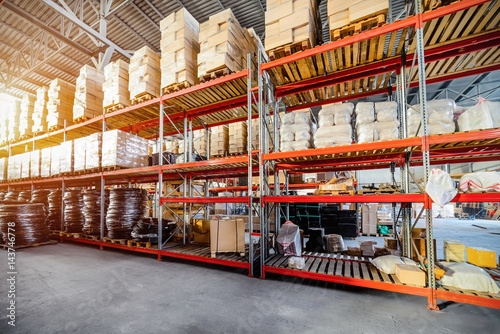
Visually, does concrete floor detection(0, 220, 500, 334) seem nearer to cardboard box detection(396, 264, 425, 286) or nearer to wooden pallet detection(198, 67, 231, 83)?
cardboard box detection(396, 264, 425, 286)

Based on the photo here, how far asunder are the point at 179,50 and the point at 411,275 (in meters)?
6.34

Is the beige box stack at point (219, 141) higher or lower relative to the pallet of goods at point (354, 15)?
lower

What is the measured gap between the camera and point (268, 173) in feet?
17.9

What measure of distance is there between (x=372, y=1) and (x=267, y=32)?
1.80m

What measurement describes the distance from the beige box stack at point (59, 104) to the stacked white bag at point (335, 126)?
9284 mm

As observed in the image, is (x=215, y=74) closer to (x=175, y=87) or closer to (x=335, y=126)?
(x=175, y=87)

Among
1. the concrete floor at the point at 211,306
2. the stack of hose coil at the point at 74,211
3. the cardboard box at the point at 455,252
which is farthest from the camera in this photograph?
the stack of hose coil at the point at 74,211

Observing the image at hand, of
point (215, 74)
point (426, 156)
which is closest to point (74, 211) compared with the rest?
point (215, 74)

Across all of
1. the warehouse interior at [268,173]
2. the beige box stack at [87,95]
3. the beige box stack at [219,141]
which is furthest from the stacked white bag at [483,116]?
the beige box stack at [87,95]

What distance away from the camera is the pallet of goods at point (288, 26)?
13.2 feet

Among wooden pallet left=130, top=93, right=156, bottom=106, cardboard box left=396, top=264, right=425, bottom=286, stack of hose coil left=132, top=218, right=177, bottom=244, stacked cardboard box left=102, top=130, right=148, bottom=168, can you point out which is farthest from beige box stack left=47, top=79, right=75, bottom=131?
cardboard box left=396, top=264, right=425, bottom=286

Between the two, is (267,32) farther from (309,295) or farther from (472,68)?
(309,295)

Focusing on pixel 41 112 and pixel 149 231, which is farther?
pixel 41 112

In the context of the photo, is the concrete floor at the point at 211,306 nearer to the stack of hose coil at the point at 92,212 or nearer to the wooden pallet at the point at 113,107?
the stack of hose coil at the point at 92,212
